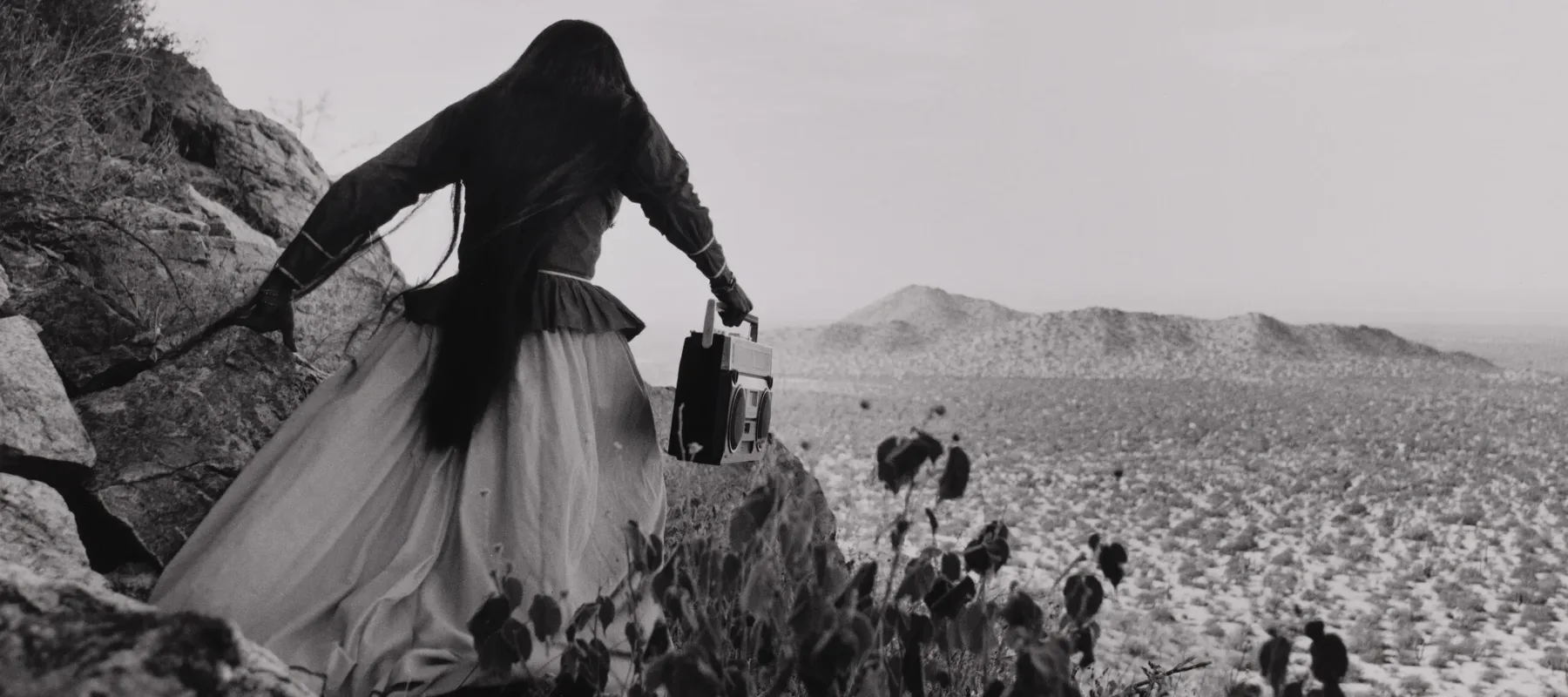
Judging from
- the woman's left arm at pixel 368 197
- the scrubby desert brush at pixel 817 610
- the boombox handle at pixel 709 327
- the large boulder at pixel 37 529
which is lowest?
the large boulder at pixel 37 529

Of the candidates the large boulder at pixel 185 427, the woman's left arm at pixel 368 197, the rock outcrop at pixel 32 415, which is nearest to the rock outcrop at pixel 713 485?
the large boulder at pixel 185 427

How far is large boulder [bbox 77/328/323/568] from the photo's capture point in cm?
283

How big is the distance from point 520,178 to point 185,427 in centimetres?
144

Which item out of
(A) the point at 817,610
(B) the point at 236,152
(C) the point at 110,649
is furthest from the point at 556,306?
(B) the point at 236,152

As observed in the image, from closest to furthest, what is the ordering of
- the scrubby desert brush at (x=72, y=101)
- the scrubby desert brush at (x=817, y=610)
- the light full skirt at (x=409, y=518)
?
1. the scrubby desert brush at (x=817, y=610)
2. the light full skirt at (x=409, y=518)
3. the scrubby desert brush at (x=72, y=101)

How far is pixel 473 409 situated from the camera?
253 cm

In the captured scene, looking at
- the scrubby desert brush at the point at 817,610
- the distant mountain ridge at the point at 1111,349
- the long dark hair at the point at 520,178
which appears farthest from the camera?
the distant mountain ridge at the point at 1111,349

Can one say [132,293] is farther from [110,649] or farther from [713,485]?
[110,649]

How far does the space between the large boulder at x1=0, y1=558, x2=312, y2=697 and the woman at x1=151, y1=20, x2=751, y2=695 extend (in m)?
1.33

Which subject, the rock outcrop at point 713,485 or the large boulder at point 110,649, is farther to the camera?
the rock outcrop at point 713,485

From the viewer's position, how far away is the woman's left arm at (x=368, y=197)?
2.63 meters

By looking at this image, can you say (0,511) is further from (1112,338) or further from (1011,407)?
(1112,338)

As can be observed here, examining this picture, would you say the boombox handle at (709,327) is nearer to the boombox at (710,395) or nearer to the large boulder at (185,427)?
the boombox at (710,395)

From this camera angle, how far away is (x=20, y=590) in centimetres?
85
